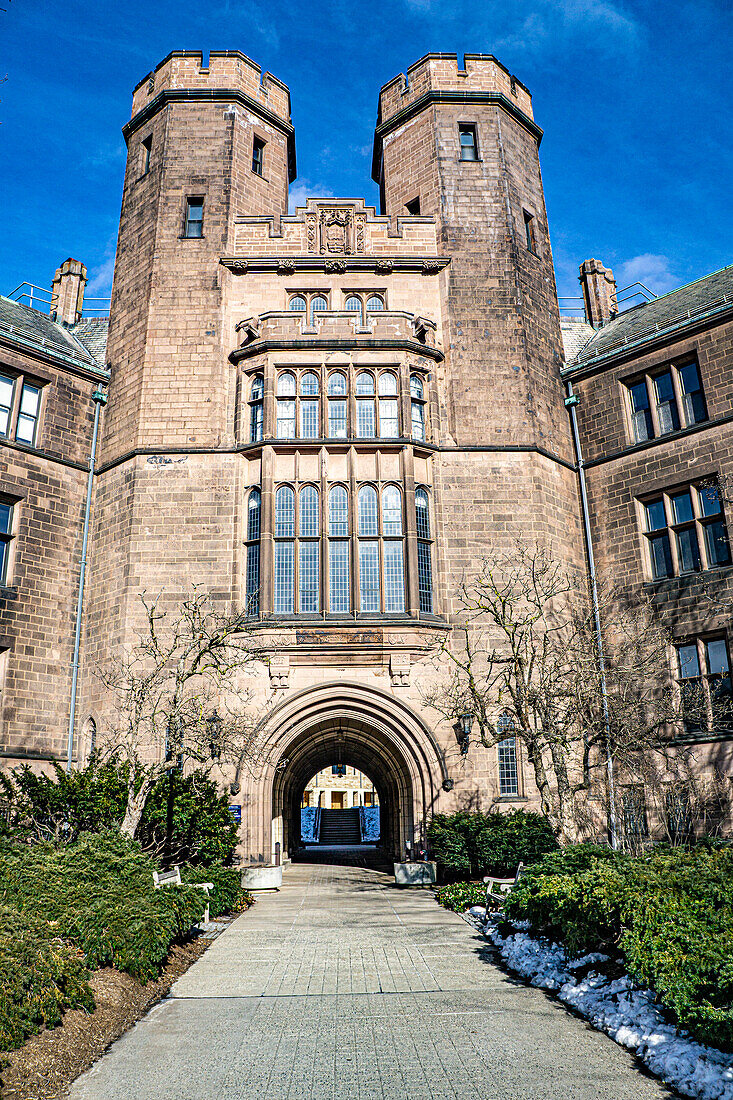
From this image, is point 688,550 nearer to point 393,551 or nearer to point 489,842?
point 393,551

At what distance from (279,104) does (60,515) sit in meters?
15.3

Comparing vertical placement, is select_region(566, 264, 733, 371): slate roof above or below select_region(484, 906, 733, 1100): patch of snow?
above

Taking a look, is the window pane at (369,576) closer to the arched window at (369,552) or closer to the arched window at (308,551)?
the arched window at (369,552)

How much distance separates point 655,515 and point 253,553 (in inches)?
400

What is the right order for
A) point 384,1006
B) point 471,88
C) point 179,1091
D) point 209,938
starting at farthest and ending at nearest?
1. point 471,88
2. point 209,938
3. point 384,1006
4. point 179,1091

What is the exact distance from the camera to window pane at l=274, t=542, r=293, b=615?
67.1ft

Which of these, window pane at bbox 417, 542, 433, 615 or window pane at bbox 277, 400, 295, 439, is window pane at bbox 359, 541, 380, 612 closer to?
window pane at bbox 417, 542, 433, 615

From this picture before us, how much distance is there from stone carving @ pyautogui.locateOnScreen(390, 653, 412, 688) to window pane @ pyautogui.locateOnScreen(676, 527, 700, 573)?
7050 mm

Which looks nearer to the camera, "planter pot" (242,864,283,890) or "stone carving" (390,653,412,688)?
"planter pot" (242,864,283,890)

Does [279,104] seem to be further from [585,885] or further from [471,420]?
[585,885]

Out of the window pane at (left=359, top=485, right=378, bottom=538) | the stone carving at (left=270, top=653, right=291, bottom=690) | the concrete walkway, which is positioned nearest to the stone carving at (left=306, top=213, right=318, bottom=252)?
the window pane at (left=359, top=485, right=378, bottom=538)

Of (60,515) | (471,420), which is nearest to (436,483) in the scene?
(471,420)

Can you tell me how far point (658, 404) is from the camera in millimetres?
22203

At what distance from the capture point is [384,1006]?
872cm
